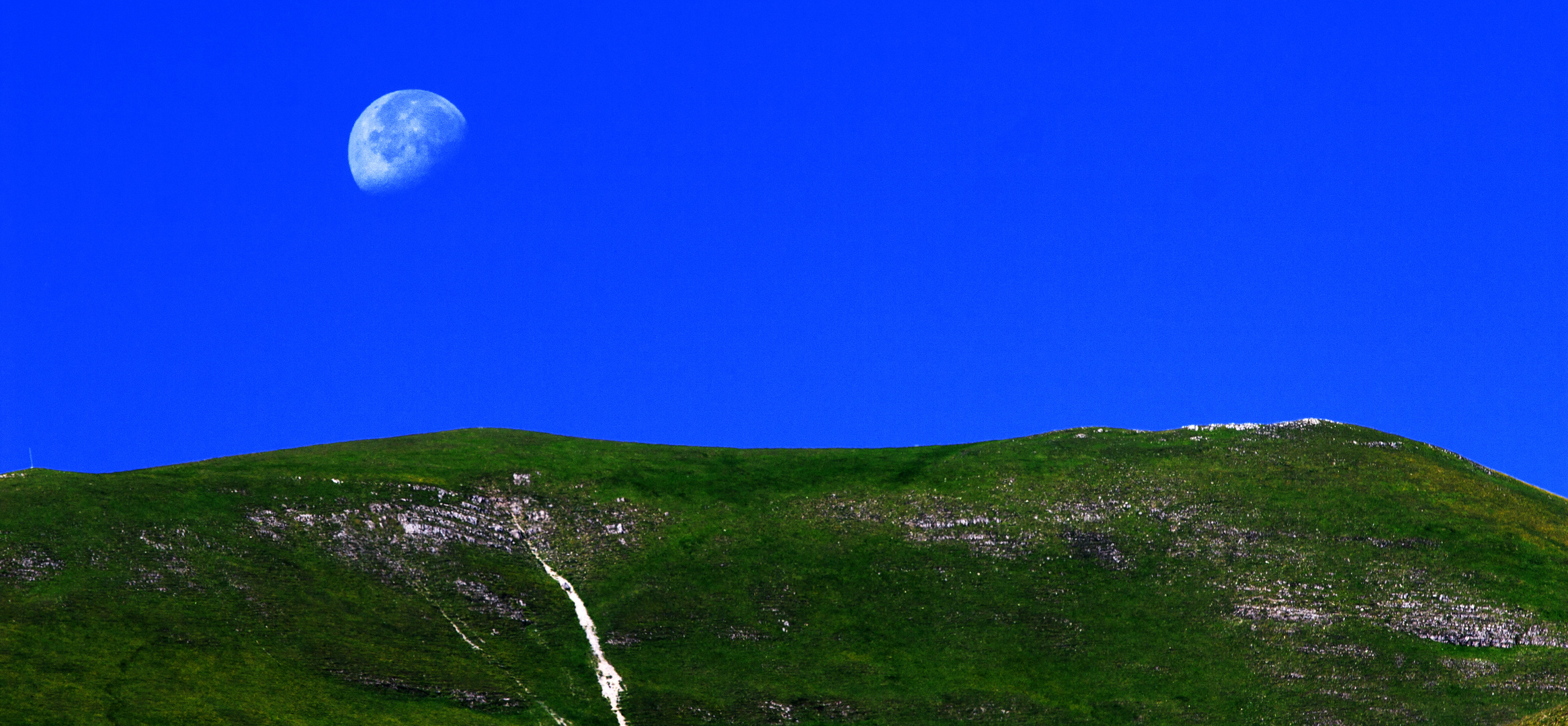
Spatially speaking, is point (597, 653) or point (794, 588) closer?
point (597, 653)

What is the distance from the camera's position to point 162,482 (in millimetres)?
89125

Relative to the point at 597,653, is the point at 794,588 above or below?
above

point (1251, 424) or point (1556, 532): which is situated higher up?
point (1251, 424)

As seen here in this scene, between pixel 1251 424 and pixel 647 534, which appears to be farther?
pixel 1251 424

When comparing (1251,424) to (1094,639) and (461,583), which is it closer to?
(1094,639)

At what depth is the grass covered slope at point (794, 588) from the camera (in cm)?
7262

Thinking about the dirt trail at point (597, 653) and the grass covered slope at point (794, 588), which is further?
the dirt trail at point (597, 653)

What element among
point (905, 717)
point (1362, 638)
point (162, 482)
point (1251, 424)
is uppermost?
point (1251, 424)

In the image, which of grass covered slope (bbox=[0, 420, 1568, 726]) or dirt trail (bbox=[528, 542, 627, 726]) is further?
dirt trail (bbox=[528, 542, 627, 726])

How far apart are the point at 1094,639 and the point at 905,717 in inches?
654

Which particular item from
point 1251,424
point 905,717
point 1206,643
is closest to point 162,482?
point 905,717

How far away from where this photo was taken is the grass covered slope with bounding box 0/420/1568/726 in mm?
72625

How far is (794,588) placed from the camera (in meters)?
88.6

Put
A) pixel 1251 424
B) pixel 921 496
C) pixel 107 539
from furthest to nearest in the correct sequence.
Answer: pixel 1251 424 < pixel 921 496 < pixel 107 539
